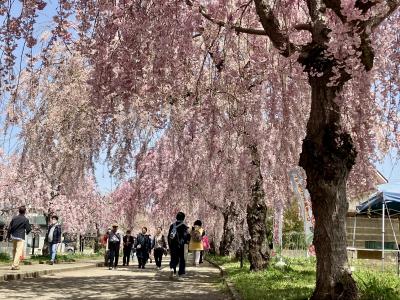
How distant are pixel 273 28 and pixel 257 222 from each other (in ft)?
28.1

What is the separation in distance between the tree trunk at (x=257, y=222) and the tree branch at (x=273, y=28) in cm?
728

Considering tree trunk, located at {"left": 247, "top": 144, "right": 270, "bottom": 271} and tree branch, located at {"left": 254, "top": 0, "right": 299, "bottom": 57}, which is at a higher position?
tree branch, located at {"left": 254, "top": 0, "right": 299, "bottom": 57}

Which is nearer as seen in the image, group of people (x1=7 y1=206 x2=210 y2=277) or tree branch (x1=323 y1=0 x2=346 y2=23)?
tree branch (x1=323 y1=0 x2=346 y2=23)

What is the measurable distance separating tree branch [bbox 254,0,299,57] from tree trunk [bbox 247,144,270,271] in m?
7.28

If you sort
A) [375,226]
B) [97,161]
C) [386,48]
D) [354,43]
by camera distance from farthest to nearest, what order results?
[375,226]
[97,161]
[386,48]
[354,43]

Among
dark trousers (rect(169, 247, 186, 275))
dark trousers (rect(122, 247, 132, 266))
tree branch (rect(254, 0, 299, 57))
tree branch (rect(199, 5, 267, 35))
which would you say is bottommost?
dark trousers (rect(122, 247, 132, 266))

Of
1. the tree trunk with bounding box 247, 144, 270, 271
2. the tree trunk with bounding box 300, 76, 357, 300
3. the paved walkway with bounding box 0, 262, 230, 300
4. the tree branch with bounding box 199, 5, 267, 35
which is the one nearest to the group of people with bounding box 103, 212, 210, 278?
the paved walkway with bounding box 0, 262, 230, 300

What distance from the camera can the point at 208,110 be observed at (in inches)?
497

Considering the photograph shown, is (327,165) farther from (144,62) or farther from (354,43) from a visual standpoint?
(144,62)

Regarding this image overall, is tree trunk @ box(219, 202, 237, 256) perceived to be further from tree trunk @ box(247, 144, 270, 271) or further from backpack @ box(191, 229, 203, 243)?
tree trunk @ box(247, 144, 270, 271)

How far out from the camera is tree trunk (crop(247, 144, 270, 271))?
605 inches

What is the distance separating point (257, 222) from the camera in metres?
15.6

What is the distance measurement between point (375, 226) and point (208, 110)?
2675cm

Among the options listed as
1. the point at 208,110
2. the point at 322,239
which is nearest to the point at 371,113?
the point at 322,239
